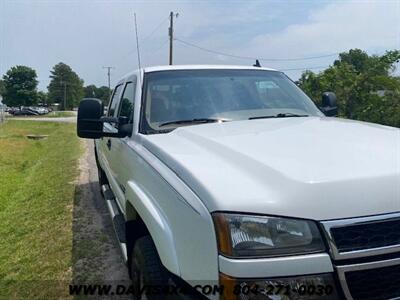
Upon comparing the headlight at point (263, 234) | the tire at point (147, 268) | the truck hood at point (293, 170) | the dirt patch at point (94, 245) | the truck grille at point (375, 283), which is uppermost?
the truck hood at point (293, 170)

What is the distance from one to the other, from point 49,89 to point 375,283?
368ft

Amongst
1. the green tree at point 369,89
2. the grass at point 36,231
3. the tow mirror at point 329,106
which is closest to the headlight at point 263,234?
the grass at point 36,231

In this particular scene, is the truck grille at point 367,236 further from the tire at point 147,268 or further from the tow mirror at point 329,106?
the tow mirror at point 329,106

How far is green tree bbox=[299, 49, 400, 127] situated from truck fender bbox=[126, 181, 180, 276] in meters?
11.0

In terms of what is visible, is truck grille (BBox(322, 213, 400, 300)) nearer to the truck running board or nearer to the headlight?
the headlight

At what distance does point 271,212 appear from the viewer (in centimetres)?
165

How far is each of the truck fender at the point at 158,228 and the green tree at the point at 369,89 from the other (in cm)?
1098

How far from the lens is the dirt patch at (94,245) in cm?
393

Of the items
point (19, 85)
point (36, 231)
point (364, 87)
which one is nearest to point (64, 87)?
point (19, 85)

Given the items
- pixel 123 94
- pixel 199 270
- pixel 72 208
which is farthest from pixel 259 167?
pixel 72 208

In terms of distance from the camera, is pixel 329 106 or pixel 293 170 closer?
pixel 293 170

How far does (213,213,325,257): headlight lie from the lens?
5.37ft

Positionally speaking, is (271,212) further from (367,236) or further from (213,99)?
(213,99)

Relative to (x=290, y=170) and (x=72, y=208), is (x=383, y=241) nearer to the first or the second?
(x=290, y=170)
